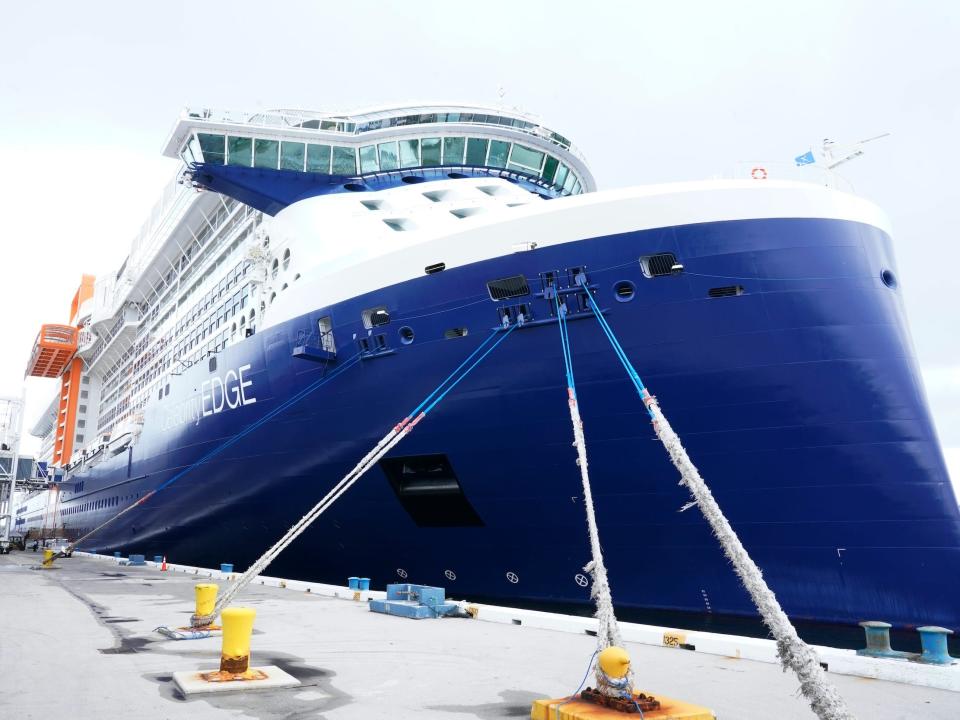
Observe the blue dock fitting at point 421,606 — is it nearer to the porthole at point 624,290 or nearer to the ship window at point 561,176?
the porthole at point 624,290

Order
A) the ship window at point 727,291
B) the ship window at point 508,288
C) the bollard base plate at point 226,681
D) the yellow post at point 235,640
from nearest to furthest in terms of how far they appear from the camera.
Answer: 1. the bollard base plate at point 226,681
2. the yellow post at point 235,640
3. the ship window at point 727,291
4. the ship window at point 508,288

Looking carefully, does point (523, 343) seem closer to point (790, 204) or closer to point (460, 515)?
point (460, 515)

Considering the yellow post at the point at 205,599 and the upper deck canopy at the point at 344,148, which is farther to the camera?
the upper deck canopy at the point at 344,148

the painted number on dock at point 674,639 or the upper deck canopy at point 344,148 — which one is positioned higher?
the upper deck canopy at point 344,148

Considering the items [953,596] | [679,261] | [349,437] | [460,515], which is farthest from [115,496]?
[953,596]

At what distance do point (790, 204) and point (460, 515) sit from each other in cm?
731

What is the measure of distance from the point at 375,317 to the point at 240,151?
9326 millimetres

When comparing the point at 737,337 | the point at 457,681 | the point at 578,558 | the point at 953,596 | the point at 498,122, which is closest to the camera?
the point at 457,681

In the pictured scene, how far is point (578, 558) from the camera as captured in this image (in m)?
10.9

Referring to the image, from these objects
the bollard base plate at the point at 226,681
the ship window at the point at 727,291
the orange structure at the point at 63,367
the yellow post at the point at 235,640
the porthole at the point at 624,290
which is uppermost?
the orange structure at the point at 63,367

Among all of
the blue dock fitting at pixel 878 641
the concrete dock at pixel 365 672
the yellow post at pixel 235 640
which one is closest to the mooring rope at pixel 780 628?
the concrete dock at pixel 365 672

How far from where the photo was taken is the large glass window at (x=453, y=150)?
20.6 metres

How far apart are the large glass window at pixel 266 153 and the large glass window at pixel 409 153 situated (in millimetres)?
3523

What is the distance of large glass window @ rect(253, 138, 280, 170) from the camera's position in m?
19.4
